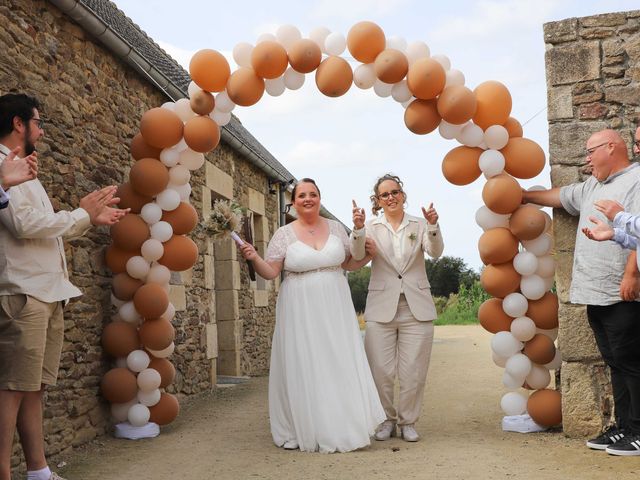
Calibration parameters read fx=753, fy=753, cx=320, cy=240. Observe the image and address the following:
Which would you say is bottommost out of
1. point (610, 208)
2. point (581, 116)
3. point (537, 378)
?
point (537, 378)

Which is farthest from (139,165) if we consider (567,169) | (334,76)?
(567,169)

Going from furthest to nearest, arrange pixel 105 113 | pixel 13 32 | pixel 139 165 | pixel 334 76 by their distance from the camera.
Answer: pixel 105 113 → pixel 139 165 → pixel 334 76 → pixel 13 32

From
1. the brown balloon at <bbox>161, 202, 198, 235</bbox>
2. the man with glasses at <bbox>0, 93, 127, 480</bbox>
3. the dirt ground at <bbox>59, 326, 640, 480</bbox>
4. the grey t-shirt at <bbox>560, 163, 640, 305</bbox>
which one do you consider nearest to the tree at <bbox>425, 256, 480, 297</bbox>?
the dirt ground at <bbox>59, 326, 640, 480</bbox>

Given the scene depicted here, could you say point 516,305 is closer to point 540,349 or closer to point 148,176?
point 540,349

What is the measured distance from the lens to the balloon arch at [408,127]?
210 inches

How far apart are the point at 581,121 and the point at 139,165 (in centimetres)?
327

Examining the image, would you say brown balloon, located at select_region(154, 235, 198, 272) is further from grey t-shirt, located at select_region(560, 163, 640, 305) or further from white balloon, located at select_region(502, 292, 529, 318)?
grey t-shirt, located at select_region(560, 163, 640, 305)

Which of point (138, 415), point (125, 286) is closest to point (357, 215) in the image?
point (125, 286)

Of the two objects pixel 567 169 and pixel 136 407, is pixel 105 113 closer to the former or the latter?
pixel 136 407

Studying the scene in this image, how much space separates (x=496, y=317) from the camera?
5.51 m

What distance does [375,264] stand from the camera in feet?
18.4

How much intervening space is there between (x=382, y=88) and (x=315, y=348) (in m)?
1.95

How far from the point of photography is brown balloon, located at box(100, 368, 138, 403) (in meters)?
5.74

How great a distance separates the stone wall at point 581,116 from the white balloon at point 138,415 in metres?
3.10
